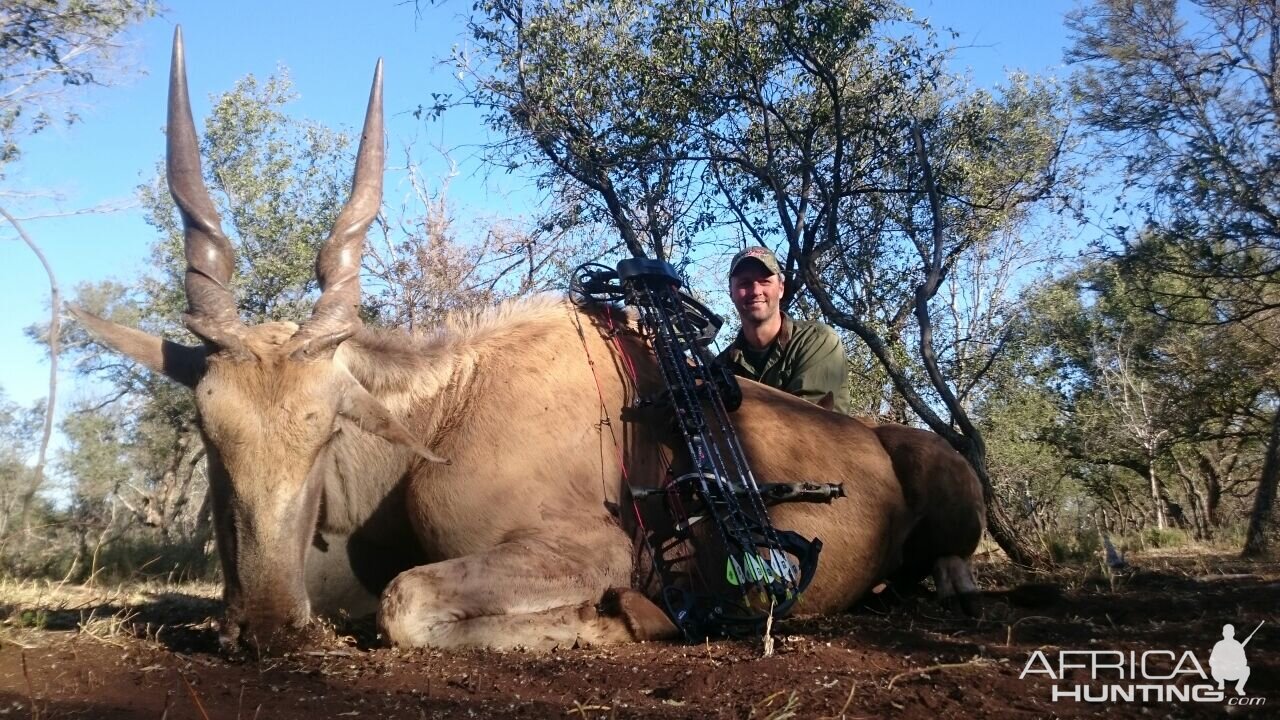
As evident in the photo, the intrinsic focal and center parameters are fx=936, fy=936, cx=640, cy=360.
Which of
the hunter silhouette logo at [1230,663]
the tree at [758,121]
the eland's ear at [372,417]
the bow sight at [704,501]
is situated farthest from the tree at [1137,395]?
the eland's ear at [372,417]

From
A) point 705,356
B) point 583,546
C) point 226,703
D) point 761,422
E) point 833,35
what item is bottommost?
point 226,703

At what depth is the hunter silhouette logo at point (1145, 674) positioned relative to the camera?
253 centimetres

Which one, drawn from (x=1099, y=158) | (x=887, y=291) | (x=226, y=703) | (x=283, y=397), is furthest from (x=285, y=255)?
(x=226, y=703)

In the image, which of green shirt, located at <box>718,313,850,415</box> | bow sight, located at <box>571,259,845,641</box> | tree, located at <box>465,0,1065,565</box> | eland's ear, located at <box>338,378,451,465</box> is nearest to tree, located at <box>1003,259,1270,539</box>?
tree, located at <box>465,0,1065,565</box>

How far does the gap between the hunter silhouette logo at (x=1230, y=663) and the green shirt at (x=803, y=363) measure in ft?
9.82

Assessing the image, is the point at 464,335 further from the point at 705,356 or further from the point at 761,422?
the point at 761,422

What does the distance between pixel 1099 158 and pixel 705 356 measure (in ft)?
27.4

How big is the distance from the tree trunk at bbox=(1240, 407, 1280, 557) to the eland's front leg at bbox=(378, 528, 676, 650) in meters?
5.22

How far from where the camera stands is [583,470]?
405 centimetres

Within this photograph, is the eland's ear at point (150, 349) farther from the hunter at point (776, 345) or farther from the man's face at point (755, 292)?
the man's face at point (755, 292)

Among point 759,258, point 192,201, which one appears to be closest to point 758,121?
point 759,258

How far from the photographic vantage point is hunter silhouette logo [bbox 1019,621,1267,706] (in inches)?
99.6

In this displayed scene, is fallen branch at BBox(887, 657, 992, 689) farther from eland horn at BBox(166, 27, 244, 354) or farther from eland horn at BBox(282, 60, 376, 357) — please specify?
eland horn at BBox(166, 27, 244, 354)

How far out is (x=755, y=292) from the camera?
20.1 ft
